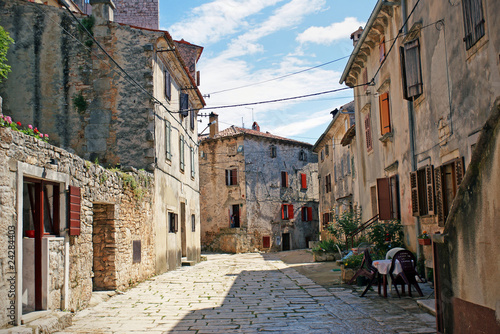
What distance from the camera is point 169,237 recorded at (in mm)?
16797

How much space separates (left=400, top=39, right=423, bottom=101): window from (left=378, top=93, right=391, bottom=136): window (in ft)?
8.17

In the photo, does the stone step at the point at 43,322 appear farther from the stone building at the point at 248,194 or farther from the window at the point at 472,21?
the stone building at the point at 248,194

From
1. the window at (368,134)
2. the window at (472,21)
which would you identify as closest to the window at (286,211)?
the window at (368,134)

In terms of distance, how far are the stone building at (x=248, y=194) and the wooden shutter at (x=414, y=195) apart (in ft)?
78.5

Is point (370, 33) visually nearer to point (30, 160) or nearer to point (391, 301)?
point (391, 301)

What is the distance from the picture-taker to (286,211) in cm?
3909

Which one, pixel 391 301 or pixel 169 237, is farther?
pixel 169 237

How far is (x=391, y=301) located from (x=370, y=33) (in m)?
8.68

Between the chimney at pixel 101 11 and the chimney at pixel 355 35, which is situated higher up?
the chimney at pixel 355 35

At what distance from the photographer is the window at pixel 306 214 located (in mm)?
40744

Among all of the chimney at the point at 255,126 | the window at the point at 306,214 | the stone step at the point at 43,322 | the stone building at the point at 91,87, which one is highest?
the chimney at the point at 255,126

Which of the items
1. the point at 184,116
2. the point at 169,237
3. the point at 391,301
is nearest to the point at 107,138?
the point at 169,237

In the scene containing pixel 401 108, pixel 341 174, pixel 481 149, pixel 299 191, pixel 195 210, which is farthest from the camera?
pixel 299 191

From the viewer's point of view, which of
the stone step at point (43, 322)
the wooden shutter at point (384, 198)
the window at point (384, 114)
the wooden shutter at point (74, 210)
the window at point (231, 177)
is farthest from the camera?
the window at point (231, 177)
